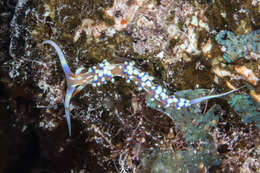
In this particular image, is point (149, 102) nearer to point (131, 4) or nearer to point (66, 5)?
point (131, 4)

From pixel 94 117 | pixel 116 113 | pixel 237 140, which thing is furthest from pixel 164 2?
pixel 237 140

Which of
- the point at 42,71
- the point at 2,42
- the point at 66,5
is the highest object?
the point at 66,5

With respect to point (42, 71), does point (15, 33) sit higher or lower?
higher

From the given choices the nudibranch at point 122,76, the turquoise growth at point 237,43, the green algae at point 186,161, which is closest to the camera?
the turquoise growth at point 237,43

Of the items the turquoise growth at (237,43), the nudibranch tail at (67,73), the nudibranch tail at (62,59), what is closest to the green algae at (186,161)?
the turquoise growth at (237,43)

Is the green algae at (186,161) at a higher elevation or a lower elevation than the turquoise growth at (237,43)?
lower

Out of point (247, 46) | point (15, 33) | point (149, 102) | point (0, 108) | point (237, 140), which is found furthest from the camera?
point (0, 108)

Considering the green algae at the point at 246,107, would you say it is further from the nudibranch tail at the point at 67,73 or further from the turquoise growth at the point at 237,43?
the nudibranch tail at the point at 67,73

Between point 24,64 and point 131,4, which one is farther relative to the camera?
point 24,64

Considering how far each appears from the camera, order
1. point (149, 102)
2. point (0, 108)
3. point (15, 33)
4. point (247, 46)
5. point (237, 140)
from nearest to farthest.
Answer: point (247, 46) → point (237, 140) → point (149, 102) → point (15, 33) → point (0, 108)
